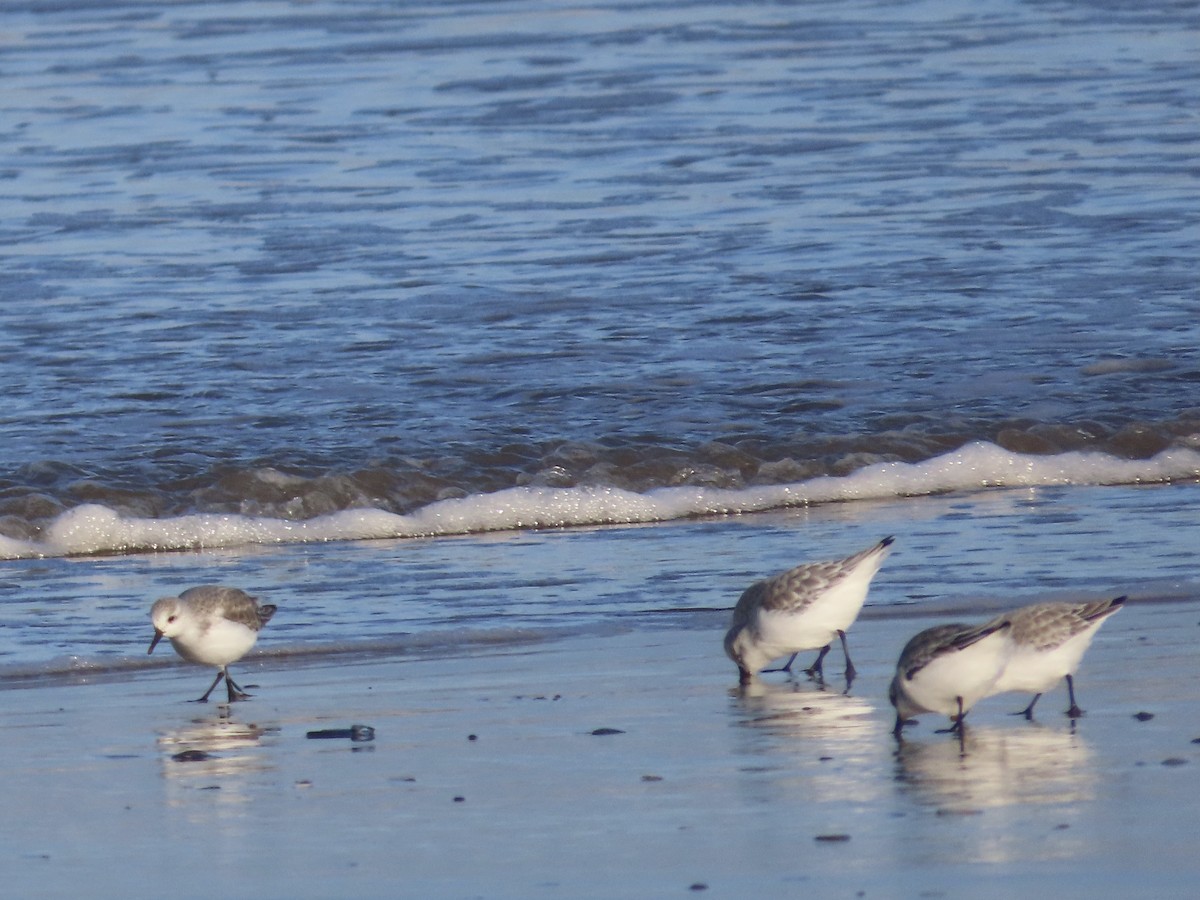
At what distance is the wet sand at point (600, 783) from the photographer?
4.34 metres

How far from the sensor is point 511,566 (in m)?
7.97

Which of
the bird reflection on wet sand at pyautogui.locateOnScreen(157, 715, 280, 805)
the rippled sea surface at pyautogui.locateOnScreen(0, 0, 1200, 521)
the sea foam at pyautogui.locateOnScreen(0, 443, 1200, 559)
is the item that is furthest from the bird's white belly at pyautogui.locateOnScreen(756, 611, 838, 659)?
→ the rippled sea surface at pyautogui.locateOnScreen(0, 0, 1200, 521)

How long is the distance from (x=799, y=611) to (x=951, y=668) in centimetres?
83

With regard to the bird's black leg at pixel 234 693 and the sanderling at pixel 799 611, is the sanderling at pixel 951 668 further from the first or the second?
the bird's black leg at pixel 234 693

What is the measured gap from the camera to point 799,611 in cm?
597

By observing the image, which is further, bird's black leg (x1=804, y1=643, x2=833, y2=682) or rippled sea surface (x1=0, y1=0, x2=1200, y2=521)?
rippled sea surface (x1=0, y1=0, x2=1200, y2=521)

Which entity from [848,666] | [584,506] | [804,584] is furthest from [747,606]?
[584,506]

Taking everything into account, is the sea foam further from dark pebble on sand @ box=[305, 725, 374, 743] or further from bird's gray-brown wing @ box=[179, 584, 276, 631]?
dark pebble on sand @ box=[305, 725, 374, 743]

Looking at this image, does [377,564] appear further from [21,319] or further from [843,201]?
[843,201]

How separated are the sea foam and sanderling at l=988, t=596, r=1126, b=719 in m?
A: 3.60

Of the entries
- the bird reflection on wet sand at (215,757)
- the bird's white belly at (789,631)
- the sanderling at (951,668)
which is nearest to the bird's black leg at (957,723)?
the sanderling at (951,668)

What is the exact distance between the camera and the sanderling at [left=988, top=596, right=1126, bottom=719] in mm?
5336

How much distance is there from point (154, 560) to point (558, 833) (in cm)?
412

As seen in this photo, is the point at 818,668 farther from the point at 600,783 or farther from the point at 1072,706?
the point at 600,783
